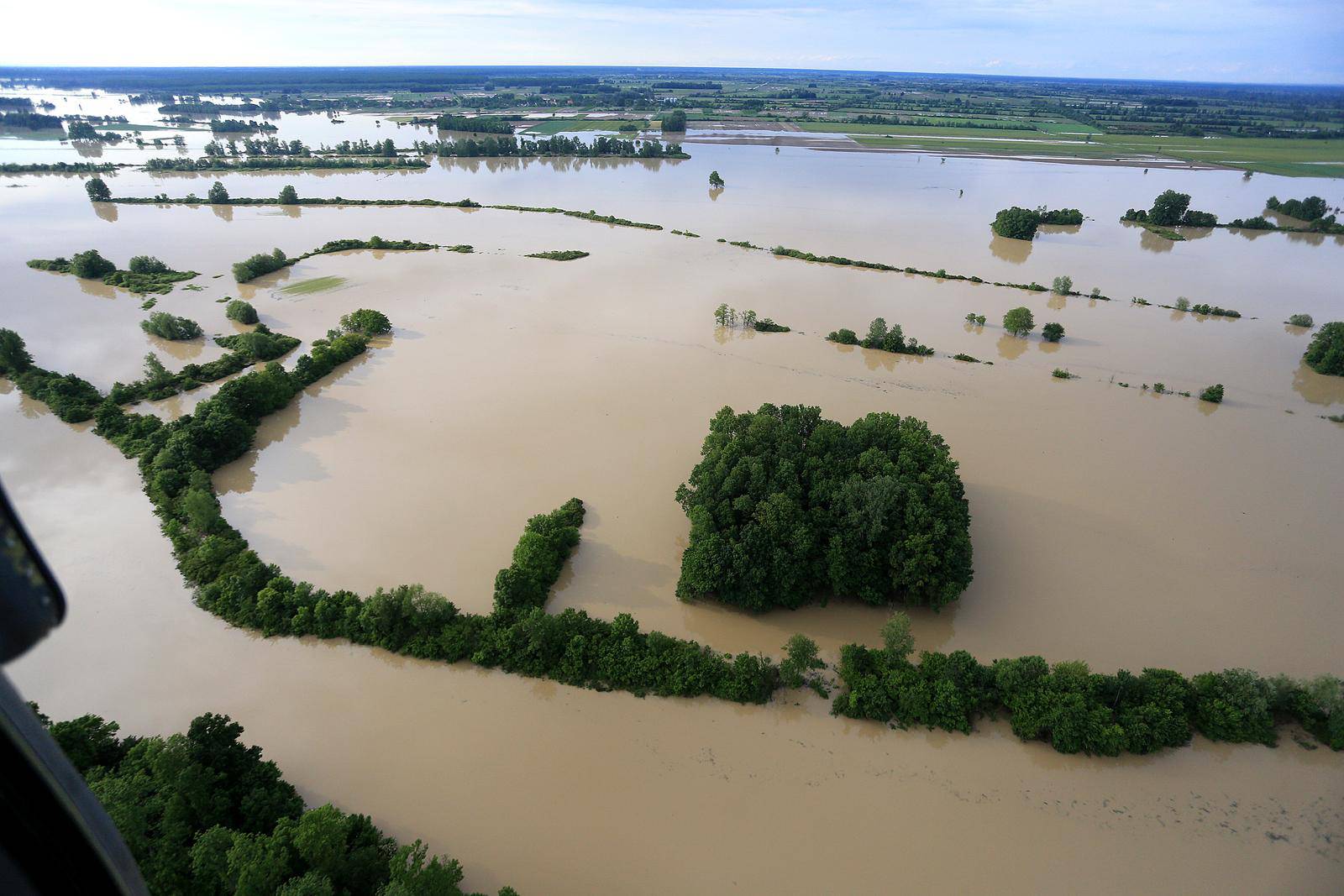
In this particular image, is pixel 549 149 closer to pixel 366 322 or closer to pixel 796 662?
pixel 366 322

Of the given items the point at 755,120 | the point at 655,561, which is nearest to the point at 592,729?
the point at 655,561

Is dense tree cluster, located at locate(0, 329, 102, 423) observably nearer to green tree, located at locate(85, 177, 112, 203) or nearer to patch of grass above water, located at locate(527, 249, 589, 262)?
patch of grass above water, located at locate(527, 249, 589, 262)

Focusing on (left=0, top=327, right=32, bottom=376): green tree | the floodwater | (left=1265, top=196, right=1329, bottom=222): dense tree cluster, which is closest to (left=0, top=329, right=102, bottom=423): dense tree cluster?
(left=0, top=327, right=32, bottom=376): green tree

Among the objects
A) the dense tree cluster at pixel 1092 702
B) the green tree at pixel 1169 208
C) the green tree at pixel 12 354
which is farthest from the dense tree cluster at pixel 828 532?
the green tree at pixel 1169 208

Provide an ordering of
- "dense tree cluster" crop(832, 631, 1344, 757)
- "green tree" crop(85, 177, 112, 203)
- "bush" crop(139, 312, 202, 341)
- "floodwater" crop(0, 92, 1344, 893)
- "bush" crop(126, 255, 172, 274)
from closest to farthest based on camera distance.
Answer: "floodwater" crop(0, 92, 1344, 893), "dense tree cluster" crop(832, 631, 1344, 757), "bush" crop(139, 312, 202, 341), "bush" crop(126, 255, 172, 274), "green tree" crop(85, 177, 112, 203)

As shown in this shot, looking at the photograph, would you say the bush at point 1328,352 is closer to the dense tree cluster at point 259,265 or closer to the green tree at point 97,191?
the dense tree cluster at point 259,265

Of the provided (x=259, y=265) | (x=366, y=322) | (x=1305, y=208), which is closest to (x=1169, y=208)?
(x=1305, y=208)
